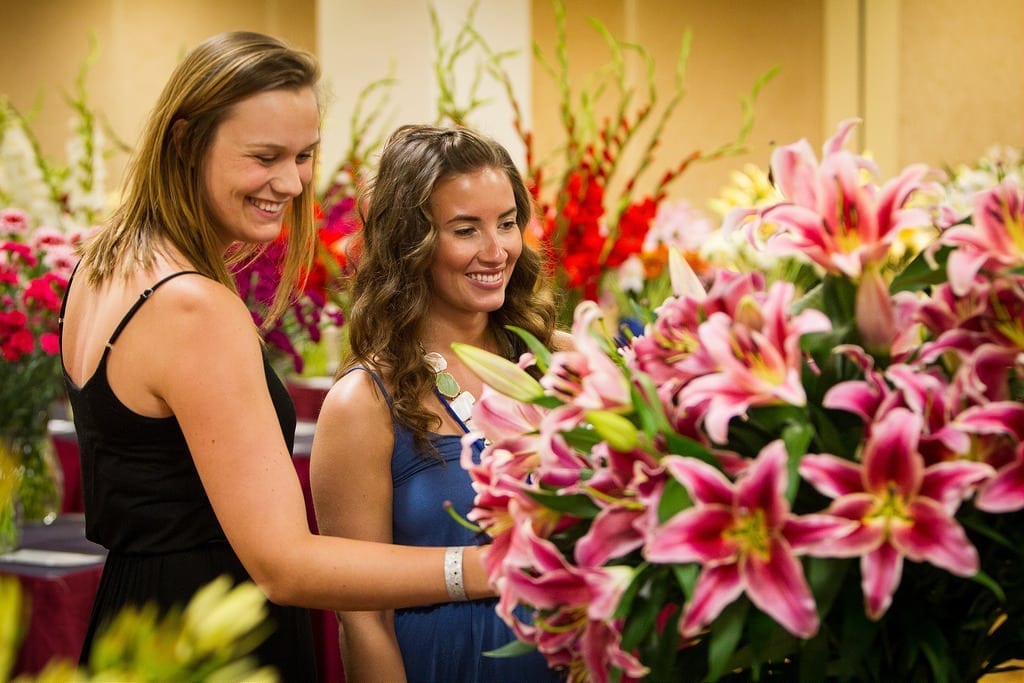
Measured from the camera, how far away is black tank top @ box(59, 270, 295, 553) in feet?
4.08

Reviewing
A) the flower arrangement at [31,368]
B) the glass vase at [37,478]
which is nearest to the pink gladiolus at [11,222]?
the flower arrangement at [31,368]

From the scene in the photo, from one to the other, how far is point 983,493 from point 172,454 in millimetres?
864

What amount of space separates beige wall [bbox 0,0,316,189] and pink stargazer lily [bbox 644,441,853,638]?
743 centimetres

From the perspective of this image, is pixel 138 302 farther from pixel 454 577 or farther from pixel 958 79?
pixel 958 79

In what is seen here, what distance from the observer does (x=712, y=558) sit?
0.65 meters

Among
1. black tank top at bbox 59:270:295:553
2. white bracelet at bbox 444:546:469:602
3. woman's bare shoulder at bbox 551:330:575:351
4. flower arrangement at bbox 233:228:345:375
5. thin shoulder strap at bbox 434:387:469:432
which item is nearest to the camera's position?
white bracelet at bbox 444:546:469:602

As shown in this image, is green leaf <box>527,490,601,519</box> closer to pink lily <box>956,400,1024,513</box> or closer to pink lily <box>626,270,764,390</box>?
pink lily <box>626,270,764,390</box>

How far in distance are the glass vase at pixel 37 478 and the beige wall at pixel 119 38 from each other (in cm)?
545

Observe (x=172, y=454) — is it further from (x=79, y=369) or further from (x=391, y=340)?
(x=391, y=340)

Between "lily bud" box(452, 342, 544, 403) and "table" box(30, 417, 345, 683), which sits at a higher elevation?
"lily bud" box(452, 342, 544, 403)

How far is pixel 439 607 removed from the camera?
1479mm

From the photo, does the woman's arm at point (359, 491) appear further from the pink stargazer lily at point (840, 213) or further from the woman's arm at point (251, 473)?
the pink stargazer lily at point (840, 213)

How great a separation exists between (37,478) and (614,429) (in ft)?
7.10

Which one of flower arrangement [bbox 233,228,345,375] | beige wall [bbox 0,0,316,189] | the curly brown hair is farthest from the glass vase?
beige wall [bbox 0,0,316,189]
